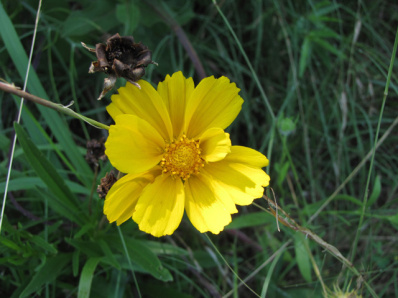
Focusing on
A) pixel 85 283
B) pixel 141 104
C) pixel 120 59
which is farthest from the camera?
pixel 85 283

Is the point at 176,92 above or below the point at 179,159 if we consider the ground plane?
above

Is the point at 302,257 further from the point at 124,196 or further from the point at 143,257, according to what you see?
the point at 124,196

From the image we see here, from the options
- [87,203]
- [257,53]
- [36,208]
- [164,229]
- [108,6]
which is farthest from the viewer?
[257,53]

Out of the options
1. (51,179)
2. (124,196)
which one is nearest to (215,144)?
(124,196)

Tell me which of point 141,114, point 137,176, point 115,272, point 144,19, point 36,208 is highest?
point 144,19

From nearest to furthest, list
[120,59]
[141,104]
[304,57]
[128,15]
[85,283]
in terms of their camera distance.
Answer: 1. [120,59]
2. [141,104]
3. [85,283]
4. [128,15]
5. [304,57]

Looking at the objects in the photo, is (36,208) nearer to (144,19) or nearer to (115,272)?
(115,272)

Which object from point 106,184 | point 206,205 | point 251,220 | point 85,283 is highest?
point 106,184

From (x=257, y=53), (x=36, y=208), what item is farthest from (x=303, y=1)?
(x=36, y=208)
